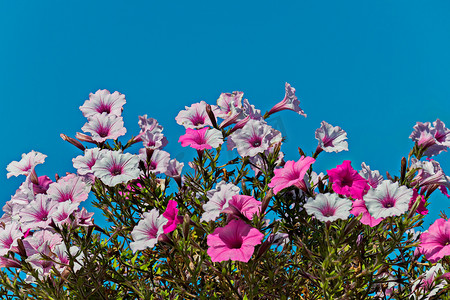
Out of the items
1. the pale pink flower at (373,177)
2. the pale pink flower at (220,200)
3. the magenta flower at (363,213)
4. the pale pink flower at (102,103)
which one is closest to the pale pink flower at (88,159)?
the pale pink flower at (102,103)

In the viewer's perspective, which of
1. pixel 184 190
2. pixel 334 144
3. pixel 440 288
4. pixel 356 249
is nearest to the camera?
pixel 356 249

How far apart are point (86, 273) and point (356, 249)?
1.78m

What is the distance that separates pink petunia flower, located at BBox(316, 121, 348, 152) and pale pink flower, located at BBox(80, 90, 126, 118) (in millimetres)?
1547

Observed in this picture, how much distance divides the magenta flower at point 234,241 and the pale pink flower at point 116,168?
29.3 inches

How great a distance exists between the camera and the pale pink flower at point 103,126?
3.53 meters

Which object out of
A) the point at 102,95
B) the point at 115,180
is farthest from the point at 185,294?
the point at 102,95

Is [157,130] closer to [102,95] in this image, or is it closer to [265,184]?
[102,95]

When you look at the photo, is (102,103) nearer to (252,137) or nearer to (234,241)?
(252,137)

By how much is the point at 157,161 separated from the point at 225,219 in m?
0.86

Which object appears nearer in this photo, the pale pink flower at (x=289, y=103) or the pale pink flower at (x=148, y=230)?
the pale pink flower at (x=148, y=230)

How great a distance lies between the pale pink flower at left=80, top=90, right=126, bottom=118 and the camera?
149 inches

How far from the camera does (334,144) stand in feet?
11.4

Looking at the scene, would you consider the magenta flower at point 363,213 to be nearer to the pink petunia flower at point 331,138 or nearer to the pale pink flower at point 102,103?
the pink petunia flower at point 331,138

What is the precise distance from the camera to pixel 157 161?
12.1 feet
